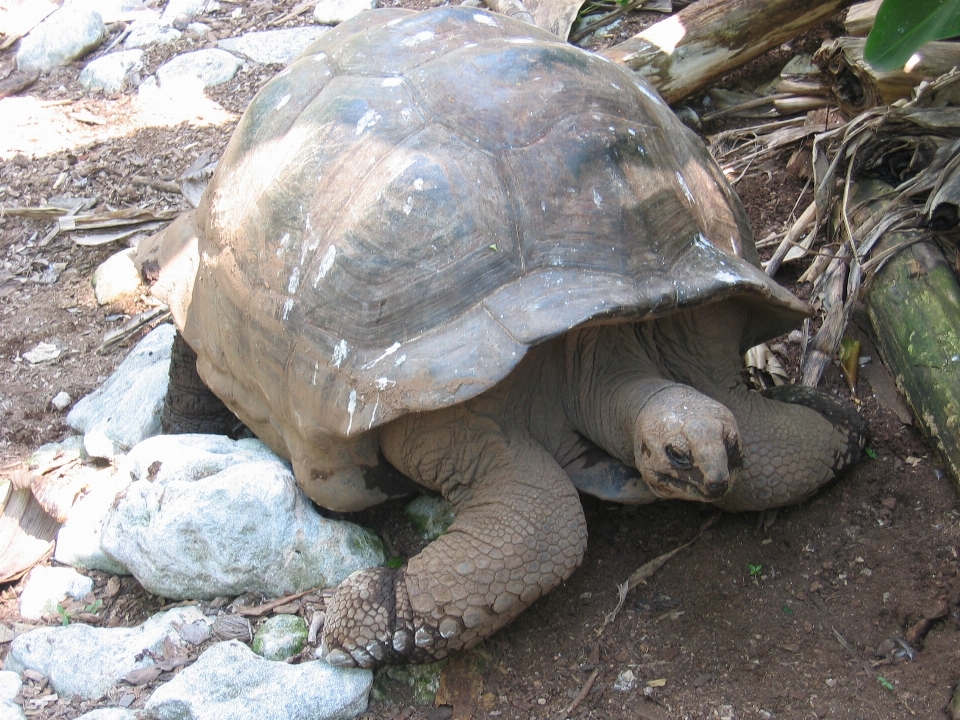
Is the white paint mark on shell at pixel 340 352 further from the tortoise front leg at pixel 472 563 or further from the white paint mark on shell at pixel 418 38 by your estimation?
the white paint mark on shell at pixel 418 38

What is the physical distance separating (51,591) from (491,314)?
1952 millimetres

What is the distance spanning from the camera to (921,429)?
2.93 m

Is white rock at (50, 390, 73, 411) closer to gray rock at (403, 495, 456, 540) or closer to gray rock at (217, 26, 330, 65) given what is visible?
gray rock at (403, 495, 456, 540)

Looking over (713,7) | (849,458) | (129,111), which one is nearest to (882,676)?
(849,458)

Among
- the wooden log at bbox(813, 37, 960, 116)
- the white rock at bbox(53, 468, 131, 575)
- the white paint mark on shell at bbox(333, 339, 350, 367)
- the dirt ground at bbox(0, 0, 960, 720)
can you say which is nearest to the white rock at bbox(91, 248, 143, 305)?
the white rock at bbox(53, 468, 131, 575)

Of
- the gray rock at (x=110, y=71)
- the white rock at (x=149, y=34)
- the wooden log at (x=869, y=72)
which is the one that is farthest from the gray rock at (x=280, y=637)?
the white rock at (x=149, y=34)

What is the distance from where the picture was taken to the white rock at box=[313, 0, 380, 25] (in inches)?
274

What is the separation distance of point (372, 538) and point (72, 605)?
3.54ft

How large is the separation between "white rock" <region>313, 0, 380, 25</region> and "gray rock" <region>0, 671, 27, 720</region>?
5460 mm

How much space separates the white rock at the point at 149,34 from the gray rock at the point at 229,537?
17.1 ft

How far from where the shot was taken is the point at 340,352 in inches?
105

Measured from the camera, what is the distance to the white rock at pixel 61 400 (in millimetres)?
4207

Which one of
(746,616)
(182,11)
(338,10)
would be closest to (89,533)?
(746,616)

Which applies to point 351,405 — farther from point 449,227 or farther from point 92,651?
point 92,651
